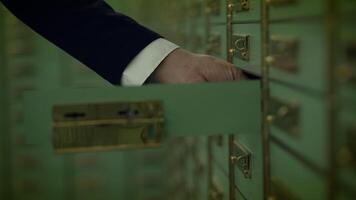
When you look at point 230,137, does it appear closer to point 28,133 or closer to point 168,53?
point 168,53

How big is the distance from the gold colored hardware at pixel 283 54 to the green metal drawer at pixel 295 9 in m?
0.05

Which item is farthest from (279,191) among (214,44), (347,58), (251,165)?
(214,44)

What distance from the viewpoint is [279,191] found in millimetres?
1129

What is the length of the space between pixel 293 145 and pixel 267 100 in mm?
167

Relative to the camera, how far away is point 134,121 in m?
1.10

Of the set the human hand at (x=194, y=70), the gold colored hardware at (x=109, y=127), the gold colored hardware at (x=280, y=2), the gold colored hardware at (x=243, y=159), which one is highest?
the gold colored hardware at (x=280, y=2)

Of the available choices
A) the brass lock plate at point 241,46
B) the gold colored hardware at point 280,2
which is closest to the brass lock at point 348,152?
the gold colored hardware at point 280,2

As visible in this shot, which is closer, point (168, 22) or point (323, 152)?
point (323, 152)

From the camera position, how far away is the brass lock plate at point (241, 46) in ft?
4.36

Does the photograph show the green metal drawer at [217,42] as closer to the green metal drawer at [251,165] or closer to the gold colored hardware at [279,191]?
the green metal drawer at [251,165]

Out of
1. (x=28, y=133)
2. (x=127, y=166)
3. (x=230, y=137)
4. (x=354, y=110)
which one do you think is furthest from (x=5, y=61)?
(x=354, y=110)

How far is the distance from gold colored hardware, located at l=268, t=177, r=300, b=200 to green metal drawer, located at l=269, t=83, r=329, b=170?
0.32 ft

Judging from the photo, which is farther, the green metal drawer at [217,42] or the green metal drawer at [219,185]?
the green metal drawer at [219,185]

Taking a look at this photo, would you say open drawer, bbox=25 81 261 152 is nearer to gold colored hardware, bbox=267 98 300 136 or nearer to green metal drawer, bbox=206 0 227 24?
gold colored hardware, bbox=267 98 300 136
